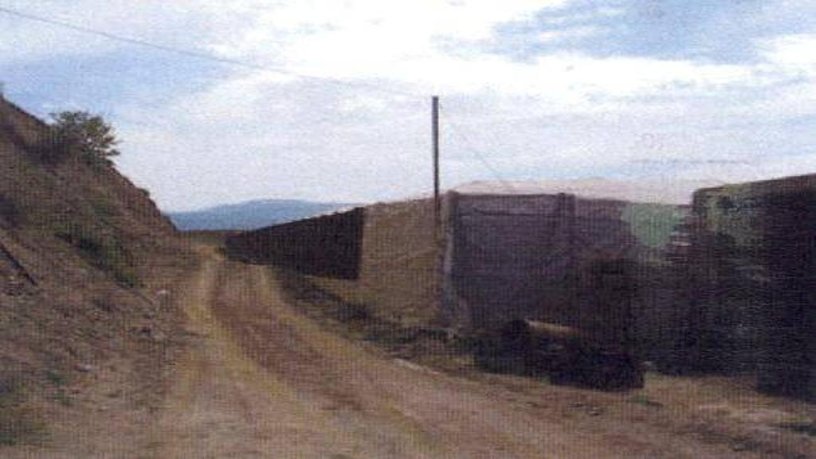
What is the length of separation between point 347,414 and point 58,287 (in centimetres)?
685

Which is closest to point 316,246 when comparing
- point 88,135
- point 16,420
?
point 88,135

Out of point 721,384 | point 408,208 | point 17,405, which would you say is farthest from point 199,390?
→ point 408,208

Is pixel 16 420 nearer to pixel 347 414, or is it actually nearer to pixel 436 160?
pixel 347 414

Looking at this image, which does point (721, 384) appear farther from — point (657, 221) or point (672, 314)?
point (657, 221)

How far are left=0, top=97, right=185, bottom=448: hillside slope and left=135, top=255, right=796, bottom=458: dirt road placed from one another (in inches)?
41.0

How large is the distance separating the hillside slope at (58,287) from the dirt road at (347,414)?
1040 millimetres

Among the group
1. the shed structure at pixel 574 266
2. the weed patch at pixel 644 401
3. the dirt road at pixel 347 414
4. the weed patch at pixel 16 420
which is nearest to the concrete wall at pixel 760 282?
the shed structure at pixel 574 266

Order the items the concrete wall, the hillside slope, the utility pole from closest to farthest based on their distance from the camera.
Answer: the hillside slope → the concrete wall → the utility pole

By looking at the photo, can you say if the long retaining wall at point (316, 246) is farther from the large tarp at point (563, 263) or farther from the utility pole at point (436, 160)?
the large tarp at point (563, 263)

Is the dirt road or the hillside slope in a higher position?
the hillside slope

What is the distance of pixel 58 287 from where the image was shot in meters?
18.8

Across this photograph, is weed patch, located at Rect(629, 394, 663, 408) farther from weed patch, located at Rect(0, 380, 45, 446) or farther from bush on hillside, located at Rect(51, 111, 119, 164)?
bush on hillside, located at Rect(51, 111, 119, 164)

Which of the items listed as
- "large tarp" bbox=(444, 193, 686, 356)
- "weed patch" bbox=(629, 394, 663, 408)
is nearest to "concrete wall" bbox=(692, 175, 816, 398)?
"large tarp" bbox=(444, 193, 686, 356)

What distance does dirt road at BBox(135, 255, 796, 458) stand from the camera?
38.4 feet
